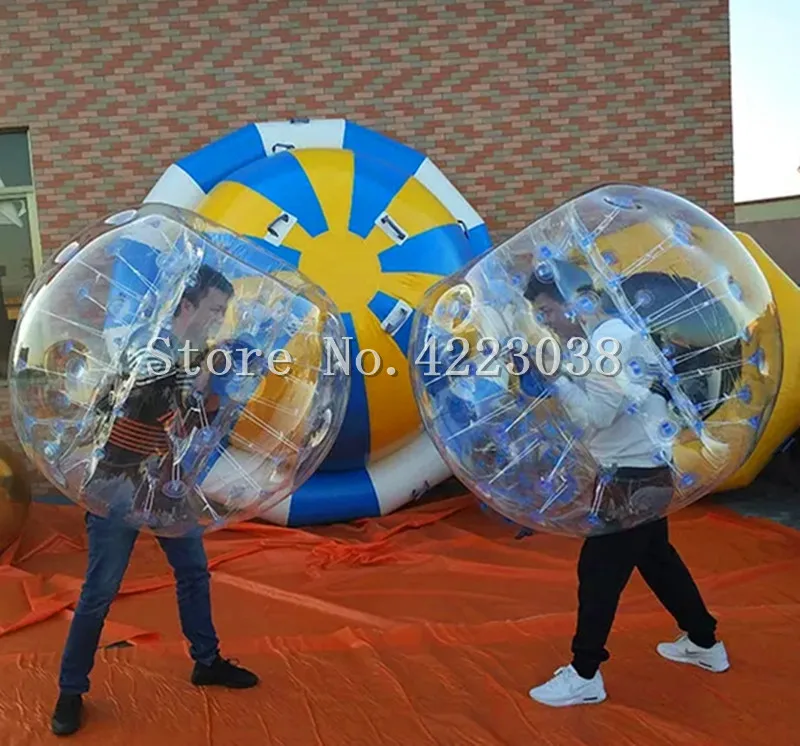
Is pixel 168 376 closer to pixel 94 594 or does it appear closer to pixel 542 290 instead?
pixel 94 594

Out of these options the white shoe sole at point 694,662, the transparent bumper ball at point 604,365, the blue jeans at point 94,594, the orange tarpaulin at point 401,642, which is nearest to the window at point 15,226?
the orange tarpaulin at point 401,642

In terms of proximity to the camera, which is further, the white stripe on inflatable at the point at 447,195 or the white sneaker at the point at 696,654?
the white stripe on inflatable at the point at 447,195

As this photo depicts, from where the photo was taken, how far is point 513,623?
3150 millimetres

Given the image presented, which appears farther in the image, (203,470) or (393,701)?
(393,701)

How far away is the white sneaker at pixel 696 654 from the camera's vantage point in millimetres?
2709

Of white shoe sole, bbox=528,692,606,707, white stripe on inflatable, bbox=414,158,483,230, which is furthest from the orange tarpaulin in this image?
white stripe on inflatable, bbox=414,158,483,230

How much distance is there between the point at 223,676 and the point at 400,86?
13.4 ft

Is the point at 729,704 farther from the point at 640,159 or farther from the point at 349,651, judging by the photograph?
the point at 640,159

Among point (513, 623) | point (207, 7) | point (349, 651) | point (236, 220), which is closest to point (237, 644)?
point (349, 651)

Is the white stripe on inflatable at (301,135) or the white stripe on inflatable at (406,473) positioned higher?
the white stripe on inflatable at (301,135)

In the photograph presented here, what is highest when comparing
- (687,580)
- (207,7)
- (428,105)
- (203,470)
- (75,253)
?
(207,7)

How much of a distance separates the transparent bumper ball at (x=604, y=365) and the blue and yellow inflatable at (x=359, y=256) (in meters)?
1.92

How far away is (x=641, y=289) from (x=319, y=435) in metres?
0.97

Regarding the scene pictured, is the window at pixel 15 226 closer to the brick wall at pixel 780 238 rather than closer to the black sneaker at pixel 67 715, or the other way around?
the black sneaker at pixel 67 715
